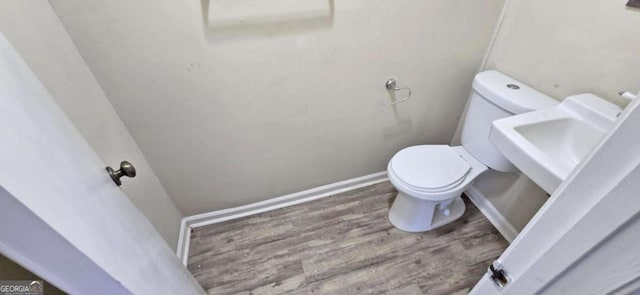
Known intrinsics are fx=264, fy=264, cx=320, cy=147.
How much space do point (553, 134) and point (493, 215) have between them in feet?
2.35

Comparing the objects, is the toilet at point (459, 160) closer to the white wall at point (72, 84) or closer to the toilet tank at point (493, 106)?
the toilet tank at point (493, 106)

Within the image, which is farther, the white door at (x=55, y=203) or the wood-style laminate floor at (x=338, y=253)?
the wood-style laminate floor at (x=338, y=253)

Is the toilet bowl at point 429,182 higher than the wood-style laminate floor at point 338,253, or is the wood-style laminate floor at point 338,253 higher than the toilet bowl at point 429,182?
the toilet bowl at point 429,182

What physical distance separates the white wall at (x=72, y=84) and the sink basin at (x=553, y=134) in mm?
1232

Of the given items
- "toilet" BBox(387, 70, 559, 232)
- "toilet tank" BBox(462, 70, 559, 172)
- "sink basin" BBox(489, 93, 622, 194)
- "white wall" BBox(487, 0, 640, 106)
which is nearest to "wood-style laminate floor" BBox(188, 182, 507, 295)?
"toilet" BBox(387, 70, 559, 232)

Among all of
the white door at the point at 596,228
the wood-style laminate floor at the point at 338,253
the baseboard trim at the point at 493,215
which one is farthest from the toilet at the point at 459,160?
the white door at the point at 596,228

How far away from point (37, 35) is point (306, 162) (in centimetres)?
118

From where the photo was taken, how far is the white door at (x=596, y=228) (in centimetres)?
34

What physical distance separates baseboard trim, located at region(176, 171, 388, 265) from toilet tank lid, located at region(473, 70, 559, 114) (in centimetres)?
84

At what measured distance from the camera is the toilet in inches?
46.8

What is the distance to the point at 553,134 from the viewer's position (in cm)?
107

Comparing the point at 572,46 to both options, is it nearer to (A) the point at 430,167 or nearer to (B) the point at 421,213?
(A) the point at 430,167

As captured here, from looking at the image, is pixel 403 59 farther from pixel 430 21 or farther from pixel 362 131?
pixel 362 131

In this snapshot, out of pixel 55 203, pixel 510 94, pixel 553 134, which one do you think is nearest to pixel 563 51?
pixel 510 94
